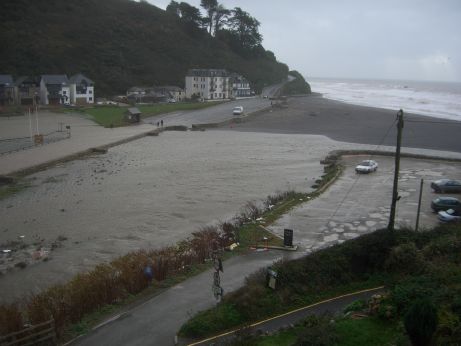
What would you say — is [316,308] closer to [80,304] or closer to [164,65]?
[80,304]

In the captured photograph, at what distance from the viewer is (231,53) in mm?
113812

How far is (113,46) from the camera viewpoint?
94.6 m

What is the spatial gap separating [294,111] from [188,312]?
5943 cm

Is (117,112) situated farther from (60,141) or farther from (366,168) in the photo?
(366,168)

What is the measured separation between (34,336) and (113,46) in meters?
92.3

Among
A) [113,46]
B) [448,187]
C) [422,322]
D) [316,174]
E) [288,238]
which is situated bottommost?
[316,174]

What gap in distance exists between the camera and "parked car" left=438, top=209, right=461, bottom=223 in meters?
18.7

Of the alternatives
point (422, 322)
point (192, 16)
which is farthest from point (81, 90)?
point (422, 322)

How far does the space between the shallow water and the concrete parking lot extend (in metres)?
3.10

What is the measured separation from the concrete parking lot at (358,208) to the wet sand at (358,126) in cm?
1183

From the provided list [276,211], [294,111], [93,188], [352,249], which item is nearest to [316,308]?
[352,249]

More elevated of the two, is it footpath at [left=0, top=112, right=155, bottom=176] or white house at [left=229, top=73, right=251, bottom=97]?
white house at [left=229, top=73, right=251, bottom=97]

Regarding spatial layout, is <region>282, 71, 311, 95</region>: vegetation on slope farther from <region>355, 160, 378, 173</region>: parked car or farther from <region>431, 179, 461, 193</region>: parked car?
<region>431, 179, 461, 193</region>: parked car

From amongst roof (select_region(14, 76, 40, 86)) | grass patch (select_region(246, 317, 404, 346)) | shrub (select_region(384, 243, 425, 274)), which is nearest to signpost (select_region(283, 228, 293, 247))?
shrub (select_region(384, 243, 425, 274))
